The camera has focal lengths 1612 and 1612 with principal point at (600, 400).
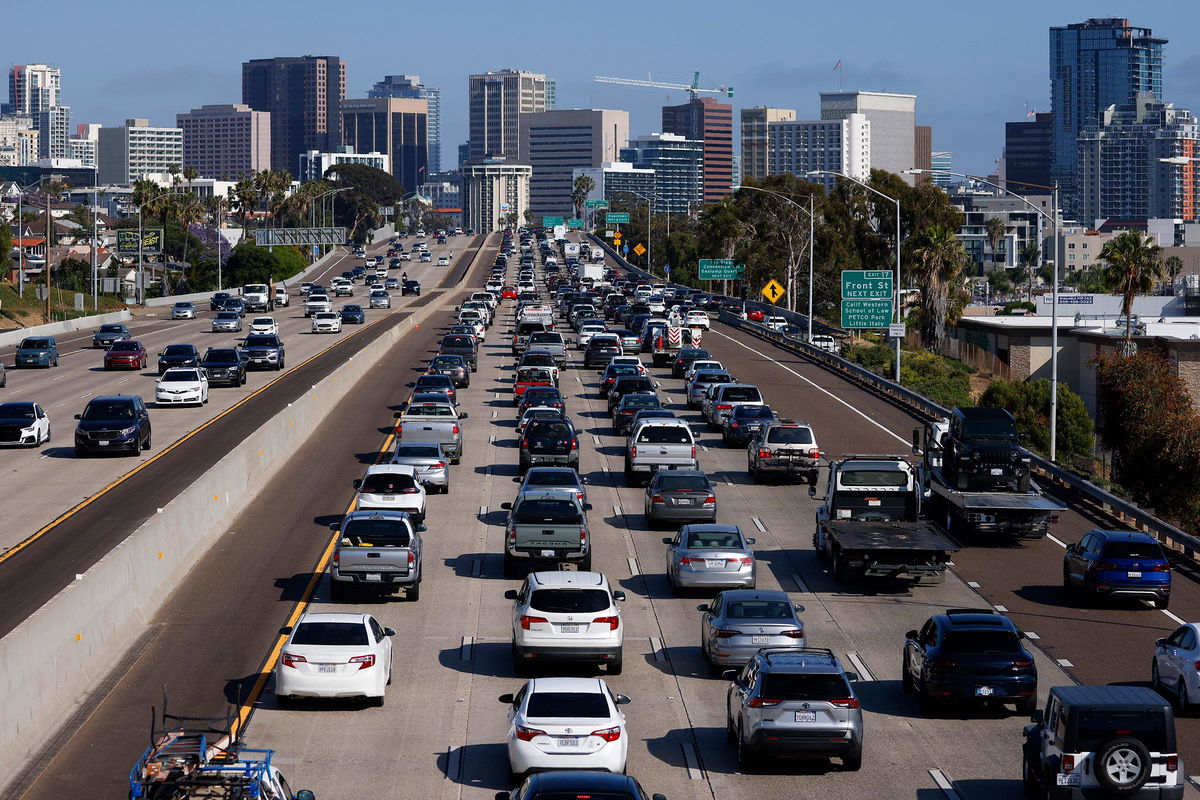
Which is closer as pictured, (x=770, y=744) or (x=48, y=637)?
(x=770, y=744)

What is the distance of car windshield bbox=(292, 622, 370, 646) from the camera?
919 inches

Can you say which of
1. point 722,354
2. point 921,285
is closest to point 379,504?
point 722,354

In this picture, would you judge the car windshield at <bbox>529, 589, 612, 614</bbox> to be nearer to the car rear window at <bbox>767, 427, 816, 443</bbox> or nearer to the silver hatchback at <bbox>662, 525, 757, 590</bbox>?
the silver hatchback at <bbox>662, 525, 757, 590</bbox>

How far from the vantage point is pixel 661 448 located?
44344 mm

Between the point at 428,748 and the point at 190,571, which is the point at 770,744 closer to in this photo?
the point at 428,748

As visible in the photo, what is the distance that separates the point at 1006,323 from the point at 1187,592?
75.3m

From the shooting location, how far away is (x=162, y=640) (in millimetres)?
27766

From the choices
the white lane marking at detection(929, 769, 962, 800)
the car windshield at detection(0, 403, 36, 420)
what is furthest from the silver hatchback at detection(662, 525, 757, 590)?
the car windshield at detection(0, 403, 36, 420)

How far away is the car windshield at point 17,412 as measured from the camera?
49.5 meters

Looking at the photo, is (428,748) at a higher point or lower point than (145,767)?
lower

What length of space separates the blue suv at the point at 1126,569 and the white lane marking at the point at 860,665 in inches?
242

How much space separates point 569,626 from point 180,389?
122ft

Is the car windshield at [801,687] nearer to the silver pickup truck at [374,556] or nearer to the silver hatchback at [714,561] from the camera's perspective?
the silver hatchback at [714,561]

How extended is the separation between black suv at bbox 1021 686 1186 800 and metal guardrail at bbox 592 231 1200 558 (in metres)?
17.7
